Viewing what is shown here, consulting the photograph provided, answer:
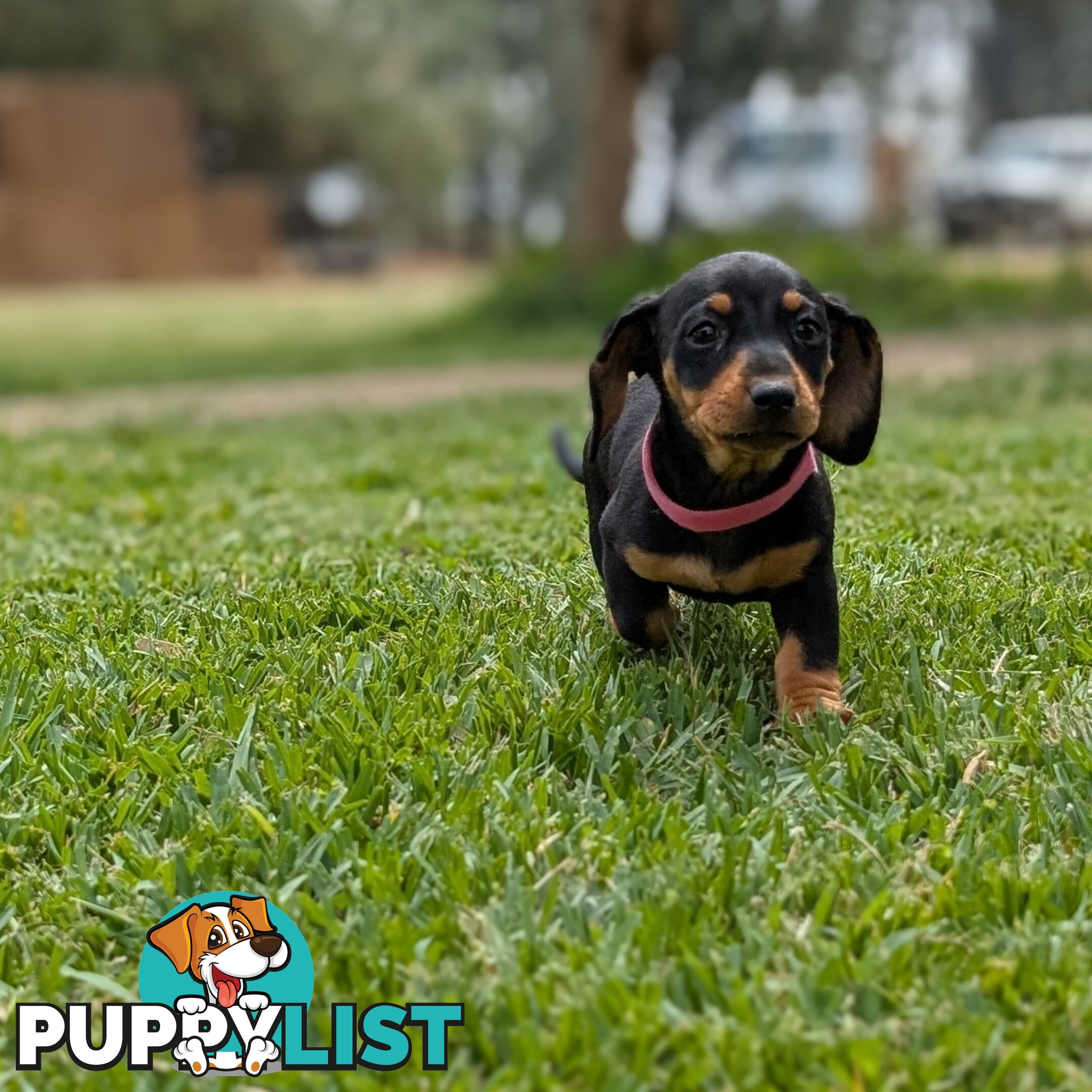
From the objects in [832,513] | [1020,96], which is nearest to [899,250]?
[832,513]

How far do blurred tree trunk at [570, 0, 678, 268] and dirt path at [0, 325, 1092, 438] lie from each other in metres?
3.70

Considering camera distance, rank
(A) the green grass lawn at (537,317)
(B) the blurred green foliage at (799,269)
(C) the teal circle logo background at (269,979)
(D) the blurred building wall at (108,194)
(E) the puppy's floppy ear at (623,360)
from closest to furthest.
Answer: (C) the teal circle logo background at (269,979) → (E) the puppy's floppy ear at (623,360) → (A) the green grass lawn at (537,317) → (B) the blurred green foliage at (799,269) → (D) the blurred building wall at (108,194)

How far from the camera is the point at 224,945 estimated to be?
2291mm

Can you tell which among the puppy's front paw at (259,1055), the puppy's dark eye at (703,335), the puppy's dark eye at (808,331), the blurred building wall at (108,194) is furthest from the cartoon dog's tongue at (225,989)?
the blurred building wall at (108,194)

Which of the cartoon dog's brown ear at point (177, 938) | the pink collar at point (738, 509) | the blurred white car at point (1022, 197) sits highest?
the blurred white car at point (1022, 197)

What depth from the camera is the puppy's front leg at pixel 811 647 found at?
9.85ft

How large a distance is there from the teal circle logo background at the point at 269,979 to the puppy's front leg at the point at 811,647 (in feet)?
3.86

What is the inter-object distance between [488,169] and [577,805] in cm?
4977

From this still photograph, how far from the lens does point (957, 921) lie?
7.45 ft

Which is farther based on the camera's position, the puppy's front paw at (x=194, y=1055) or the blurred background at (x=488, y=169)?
the blurred background at (x=488, y=169)

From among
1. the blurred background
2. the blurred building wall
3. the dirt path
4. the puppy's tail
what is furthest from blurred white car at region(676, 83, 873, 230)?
the puppy's tail

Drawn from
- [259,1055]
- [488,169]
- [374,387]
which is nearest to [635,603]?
[259,1055]

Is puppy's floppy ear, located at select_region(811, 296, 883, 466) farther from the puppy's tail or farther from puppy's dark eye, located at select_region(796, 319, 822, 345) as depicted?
the puppy's tail

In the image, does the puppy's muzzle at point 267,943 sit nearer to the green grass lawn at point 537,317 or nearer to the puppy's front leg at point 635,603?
the puppy's front leg at point 635,603
